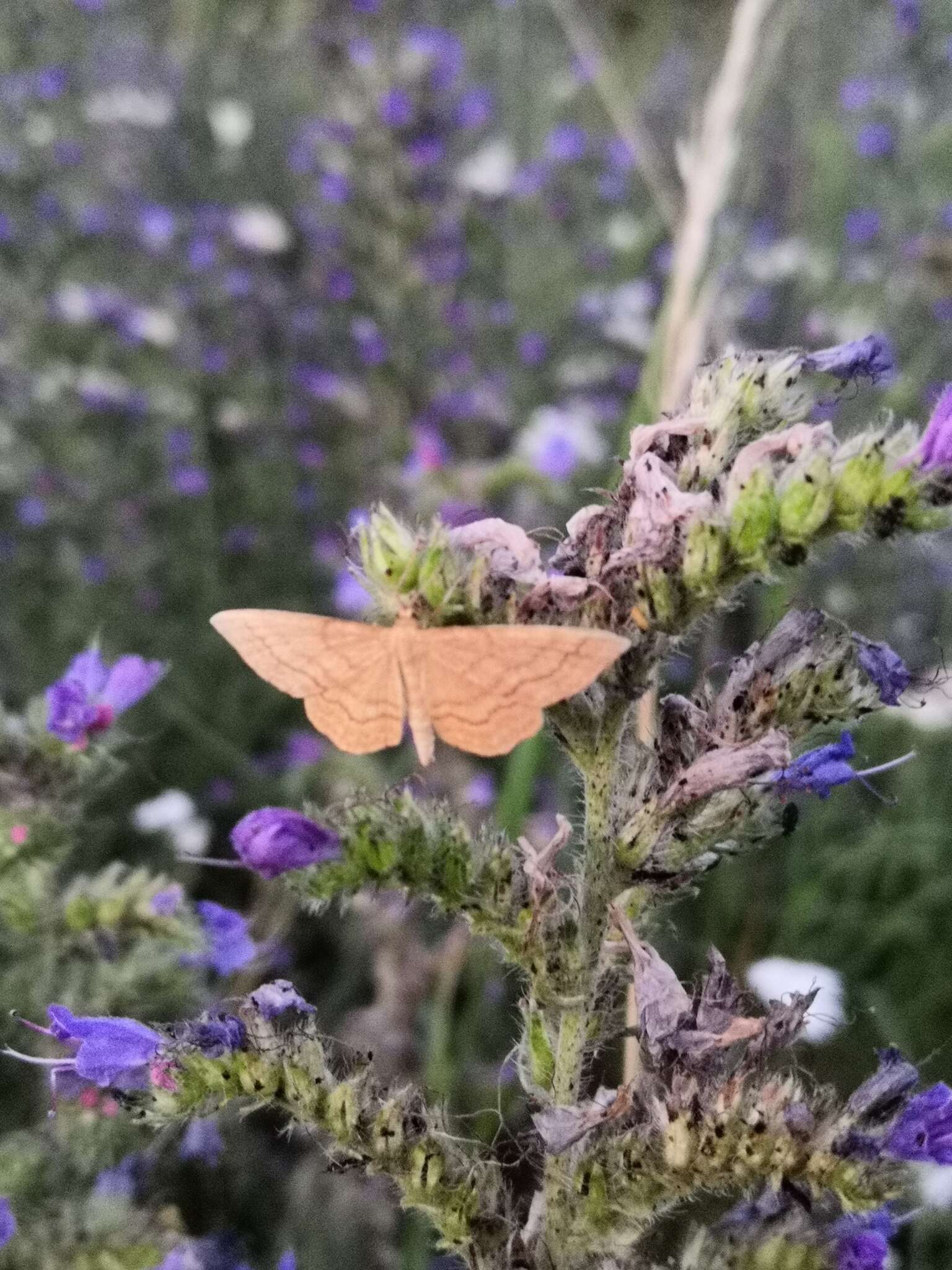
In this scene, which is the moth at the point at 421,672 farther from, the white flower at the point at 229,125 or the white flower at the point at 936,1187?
the white flower at the point at 229,125

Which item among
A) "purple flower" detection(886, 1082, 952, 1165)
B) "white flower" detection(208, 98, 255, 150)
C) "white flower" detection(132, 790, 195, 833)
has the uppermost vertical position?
"white flower" detection(208, 98, 255, 150)

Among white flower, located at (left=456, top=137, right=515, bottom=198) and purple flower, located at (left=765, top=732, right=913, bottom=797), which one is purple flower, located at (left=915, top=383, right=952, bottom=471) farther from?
white flower, located at (left=456, top=137, right=515, bottom=198)

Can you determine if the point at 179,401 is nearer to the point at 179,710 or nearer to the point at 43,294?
the point at 43,294

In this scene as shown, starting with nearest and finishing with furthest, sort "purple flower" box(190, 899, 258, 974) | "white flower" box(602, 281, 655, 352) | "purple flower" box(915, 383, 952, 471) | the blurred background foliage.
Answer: "purple flower" box(915, 383, 952, 471), "purple flower" box(190, 899, 258, 974), the blurred background foliage, "white flower" box(602, 281, 655, 352)

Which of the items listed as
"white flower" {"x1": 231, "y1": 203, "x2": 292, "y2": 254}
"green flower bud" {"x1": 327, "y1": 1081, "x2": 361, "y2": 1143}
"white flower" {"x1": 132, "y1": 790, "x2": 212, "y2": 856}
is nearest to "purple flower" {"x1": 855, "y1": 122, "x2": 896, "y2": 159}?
"white flower" {"x1": 231, "y1": 203, "x2": 292, "y2": 254}

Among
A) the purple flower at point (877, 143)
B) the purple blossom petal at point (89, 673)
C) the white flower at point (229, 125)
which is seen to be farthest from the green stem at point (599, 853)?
the white flower at point (229, 125)

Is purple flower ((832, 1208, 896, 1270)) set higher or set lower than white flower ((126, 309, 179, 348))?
lower
